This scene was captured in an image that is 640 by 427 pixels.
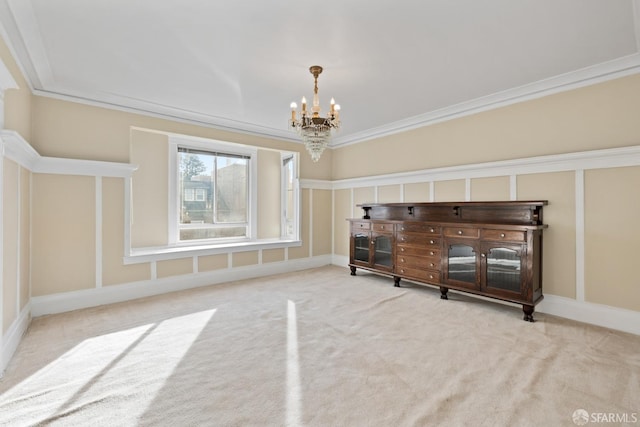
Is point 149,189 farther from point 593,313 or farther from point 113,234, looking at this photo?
point 593,313

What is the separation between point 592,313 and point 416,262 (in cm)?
185

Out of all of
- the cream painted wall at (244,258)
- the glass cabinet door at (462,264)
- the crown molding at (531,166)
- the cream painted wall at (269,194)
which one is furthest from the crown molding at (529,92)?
the cream painted wall at (244,258)

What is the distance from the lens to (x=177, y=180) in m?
4.70

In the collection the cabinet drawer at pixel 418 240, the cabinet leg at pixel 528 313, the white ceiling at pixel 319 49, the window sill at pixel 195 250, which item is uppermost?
the white ceiling at pixel 319 49

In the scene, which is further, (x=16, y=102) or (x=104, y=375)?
(x=16, y=102)

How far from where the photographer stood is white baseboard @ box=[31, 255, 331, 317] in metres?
3.37

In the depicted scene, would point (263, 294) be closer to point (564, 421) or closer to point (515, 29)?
point (564, 421)

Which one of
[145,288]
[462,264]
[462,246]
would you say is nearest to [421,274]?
[462,264]

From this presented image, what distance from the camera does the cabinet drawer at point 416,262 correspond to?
3.95m

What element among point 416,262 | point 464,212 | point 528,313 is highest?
point 464,212

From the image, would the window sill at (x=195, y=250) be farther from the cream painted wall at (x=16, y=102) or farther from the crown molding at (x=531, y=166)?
the crown molding at (x=531, y=166)

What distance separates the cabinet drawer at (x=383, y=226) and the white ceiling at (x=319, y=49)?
172 cm

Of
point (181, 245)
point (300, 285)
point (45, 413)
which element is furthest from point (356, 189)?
point (45, 413)

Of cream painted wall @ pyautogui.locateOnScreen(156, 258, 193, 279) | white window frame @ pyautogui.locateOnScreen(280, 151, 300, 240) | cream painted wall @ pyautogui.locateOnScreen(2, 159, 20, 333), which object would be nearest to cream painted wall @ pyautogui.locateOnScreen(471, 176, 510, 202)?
white window frame @ pyautogui.locateOnScreen(280, 151, 300, 240)
